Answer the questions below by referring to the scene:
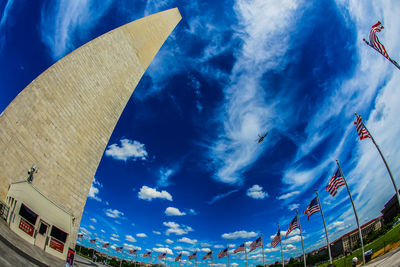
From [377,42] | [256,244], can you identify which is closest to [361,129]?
[377,42]

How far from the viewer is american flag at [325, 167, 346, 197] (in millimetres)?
14587

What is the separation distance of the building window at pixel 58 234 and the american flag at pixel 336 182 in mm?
18371

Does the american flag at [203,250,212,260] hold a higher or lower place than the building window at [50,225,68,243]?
lower

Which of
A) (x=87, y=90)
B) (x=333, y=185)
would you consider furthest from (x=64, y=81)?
(x=333, y=185)

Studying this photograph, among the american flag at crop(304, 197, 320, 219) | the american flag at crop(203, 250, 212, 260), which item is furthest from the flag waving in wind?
the american flag at crop(203, 250, 212, 260)

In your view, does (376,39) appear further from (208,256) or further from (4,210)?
(208,256)

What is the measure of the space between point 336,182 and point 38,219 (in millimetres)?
19140

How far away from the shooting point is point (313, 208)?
657 inches

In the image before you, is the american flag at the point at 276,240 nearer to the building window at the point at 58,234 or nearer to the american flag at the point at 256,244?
the american flag at the point at 256,244

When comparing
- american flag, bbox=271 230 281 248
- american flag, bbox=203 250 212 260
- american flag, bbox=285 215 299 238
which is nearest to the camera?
american flag, bbox=285 215 299 238

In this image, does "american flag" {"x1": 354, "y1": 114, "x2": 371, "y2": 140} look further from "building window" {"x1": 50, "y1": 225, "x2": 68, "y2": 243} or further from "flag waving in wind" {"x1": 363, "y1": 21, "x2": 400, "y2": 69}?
"building window" {"x1": 50, "y1": 225, "x2": 68, "y2": 243}

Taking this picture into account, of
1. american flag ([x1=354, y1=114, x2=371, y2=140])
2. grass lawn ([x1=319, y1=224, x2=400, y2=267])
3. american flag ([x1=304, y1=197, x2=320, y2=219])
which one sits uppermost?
american flag ([x1=354, y1=114, x2=371, y2=140])

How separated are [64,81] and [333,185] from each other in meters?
20.5

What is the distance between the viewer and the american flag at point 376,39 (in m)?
9.58
